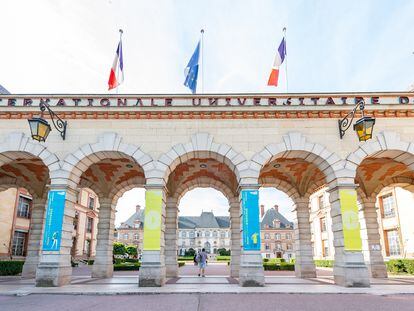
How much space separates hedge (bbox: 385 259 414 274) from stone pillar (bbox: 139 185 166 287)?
52.3 ft

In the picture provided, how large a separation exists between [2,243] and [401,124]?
28.6 m

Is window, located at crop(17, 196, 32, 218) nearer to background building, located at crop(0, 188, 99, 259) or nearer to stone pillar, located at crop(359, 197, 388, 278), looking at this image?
background building, located at crop(0, 188, 99, 259)

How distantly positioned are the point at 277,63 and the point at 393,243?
19.3m

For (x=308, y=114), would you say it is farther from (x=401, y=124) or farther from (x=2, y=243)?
(x=2, y=243)

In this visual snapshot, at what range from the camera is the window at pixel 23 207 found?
27391 millimetres

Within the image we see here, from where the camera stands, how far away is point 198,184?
18250mm

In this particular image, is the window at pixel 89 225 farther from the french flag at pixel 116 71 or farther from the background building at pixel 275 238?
the background building at pixel 275 238

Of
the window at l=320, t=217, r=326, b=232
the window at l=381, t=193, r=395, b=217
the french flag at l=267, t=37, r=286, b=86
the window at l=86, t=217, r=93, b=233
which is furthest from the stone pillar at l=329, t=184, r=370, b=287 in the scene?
the window at l=86, t=217, r=93, b=233

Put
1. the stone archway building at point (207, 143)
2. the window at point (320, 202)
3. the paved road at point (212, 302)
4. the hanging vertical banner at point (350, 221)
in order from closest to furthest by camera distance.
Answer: the paved road at point (212, 302)
the hanging vertical banner at point (350, 221)
the stone archway building at point (207, 143)
the window at point (320, 202)

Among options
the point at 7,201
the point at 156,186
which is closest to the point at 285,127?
the point at 156,186

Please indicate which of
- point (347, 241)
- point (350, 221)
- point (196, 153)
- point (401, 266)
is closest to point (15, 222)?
point (196, 153)

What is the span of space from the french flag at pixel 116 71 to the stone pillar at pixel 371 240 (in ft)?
48.7

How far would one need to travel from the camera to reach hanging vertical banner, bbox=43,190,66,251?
1201 cm

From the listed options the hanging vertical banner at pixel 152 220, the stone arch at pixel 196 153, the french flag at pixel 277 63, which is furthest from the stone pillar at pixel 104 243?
the french flag at pixel 277 63
